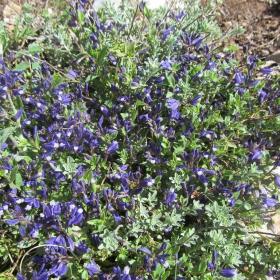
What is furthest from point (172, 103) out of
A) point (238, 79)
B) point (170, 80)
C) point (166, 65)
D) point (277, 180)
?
point (277, 180)

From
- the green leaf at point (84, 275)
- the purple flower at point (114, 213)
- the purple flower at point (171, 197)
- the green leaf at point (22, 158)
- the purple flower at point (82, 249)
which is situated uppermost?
the green leaf at point (22, 158)

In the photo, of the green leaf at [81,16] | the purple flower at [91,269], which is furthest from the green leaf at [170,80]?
the purple flower at [91,269]

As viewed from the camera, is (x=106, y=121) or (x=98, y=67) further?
(x=106, y=121)

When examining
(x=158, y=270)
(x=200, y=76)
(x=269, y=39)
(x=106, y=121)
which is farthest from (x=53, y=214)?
(x=269, y=39)

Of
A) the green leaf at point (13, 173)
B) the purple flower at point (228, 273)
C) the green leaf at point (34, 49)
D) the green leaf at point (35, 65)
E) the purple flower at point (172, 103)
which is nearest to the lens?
the purple flower at point (228, 273)

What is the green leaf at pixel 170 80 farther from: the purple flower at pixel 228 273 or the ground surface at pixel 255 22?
the ground surface at pixel 255 22

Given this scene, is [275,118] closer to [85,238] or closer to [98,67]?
[98,67]

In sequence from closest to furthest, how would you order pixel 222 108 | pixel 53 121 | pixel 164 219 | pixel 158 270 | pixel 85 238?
pixel 158 270 → pixel 85 238 → pixel 164 219 → pixel 53 121 → pixel 222 108
